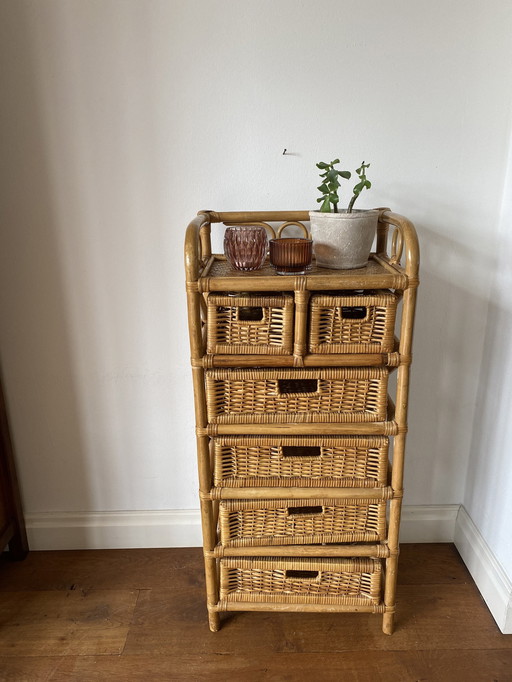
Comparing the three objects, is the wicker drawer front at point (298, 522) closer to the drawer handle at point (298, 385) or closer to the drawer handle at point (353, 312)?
the drawer handle at point (298, 385)

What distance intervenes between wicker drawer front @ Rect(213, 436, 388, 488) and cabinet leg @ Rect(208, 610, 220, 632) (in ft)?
1.27

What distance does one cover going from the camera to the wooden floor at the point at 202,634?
1283mm

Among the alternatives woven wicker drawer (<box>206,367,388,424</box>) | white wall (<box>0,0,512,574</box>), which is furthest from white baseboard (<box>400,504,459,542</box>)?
woven wicker drawer (<box>206,367,388,424</box>)

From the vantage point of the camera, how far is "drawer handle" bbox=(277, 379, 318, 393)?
1.23 m

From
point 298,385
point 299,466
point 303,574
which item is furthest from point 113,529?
point 298,385

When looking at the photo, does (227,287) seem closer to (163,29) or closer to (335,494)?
(335,494)

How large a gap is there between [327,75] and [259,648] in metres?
1.50

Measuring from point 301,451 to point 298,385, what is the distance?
6.9 inches

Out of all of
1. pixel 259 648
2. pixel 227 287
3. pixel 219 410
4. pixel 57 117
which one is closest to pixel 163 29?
pixel 57 117

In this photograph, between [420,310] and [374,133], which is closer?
[374,133]

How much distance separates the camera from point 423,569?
63.3 inches

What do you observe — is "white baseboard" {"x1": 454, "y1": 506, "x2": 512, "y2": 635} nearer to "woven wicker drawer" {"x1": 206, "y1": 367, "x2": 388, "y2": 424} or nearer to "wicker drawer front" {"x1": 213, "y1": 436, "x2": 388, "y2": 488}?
"wicker drawer front" {"x1": 213, "y1": 436, "x2": 388, "y2": 488}

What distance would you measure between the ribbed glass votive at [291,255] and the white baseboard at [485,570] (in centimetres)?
101

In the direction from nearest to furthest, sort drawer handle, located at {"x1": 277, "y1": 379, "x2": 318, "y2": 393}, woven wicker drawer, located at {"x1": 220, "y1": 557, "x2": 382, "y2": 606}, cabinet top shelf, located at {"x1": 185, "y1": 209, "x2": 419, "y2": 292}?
cabinet top shelf, located at {"x1": 185, "y1": 209, "x2": 419, "y2": 292} → drawer handle, located at {"x1": 277, "y1": 379, "x2": 318, "y2": 393} → woven wicker drawer, located at {"x1": 220, "y1": 557, "x2": 382, "y2": 606}
